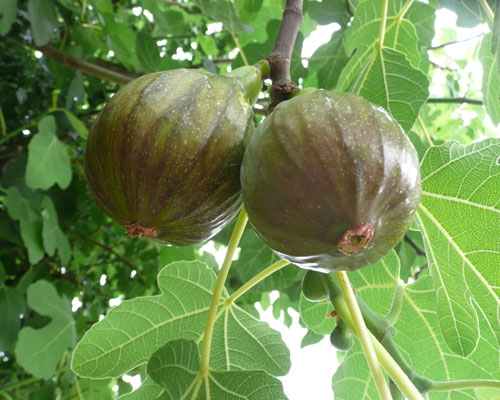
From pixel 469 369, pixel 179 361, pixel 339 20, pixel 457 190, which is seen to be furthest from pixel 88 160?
pixel 339 20

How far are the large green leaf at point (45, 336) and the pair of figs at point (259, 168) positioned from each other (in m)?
1.18

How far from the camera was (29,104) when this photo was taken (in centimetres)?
278

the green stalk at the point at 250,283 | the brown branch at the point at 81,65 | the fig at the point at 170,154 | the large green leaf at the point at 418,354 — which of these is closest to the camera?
the fig at the point at 170,154

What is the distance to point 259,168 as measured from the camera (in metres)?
0.92

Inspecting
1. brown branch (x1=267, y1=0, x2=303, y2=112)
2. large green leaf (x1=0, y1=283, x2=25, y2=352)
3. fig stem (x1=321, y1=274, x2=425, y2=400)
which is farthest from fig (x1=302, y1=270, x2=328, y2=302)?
large green leaf (x1=0, y1=283, x2=25, y2=352)

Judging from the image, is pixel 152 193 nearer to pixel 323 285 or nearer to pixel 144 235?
pixel 144 235

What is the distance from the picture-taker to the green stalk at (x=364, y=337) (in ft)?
3.50

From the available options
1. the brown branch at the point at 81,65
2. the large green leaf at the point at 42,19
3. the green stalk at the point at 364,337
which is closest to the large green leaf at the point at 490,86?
the green stalk at the point at 364,337

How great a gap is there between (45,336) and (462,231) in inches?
63.9

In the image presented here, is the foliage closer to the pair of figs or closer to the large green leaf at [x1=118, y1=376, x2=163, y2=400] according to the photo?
the large green leaf at [x1=118, y1=376, x2=163, y2=400]

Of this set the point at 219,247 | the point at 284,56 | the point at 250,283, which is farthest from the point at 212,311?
the point at 219,247

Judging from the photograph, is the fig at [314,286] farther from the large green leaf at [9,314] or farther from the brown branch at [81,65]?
the brown branch at [81,65]

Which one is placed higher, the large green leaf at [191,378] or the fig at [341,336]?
the fig at [341,336]

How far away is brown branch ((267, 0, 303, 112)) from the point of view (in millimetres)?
1210
